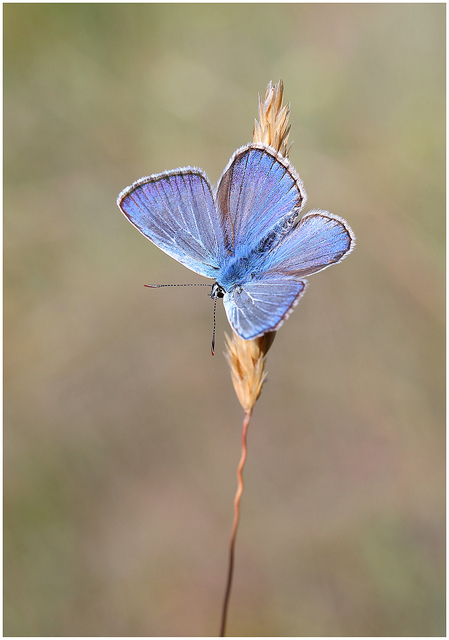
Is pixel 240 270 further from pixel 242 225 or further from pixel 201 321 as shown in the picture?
pixel 201 321

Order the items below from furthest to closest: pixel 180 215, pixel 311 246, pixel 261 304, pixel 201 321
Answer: pixel 201 321
pixel 180 215
pixel 311 246
pixel 261 304

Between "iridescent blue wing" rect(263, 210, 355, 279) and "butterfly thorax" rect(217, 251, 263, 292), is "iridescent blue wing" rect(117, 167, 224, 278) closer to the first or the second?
"butterfly thorax" rect(217, 251, 263, 292)

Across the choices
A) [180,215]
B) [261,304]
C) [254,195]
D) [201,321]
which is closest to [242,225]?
[254,195]

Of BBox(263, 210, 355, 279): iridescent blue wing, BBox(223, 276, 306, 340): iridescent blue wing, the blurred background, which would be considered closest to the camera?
BBox(223, 276, 306, 340): iridescent blue wing

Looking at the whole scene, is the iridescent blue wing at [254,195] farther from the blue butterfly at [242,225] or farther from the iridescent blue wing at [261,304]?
the iridescent blue wing at [261,304]

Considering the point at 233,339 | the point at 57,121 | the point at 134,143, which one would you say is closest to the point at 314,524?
the point at 233,339

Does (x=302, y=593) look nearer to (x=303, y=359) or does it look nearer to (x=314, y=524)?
(x=314, y=524)

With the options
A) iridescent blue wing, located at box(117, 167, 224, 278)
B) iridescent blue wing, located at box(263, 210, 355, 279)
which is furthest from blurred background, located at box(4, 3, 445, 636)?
iridescent blue wing, located at box(263, 210, 355, 279)

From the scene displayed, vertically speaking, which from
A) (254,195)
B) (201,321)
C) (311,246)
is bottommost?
(201,321)
